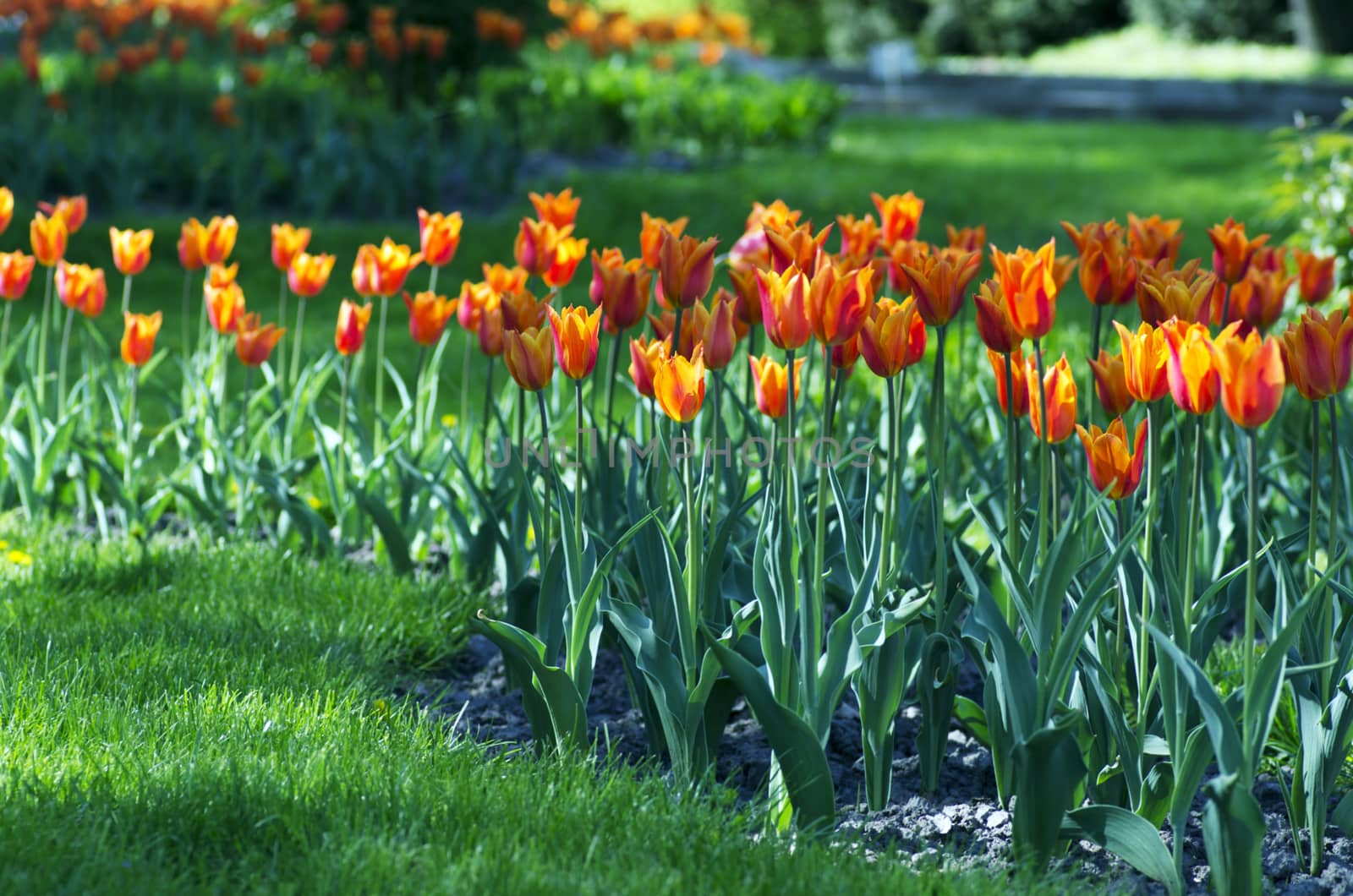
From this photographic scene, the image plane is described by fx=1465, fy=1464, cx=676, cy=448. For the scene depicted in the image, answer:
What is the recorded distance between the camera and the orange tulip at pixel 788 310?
2.11 m

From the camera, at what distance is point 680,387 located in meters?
2.15

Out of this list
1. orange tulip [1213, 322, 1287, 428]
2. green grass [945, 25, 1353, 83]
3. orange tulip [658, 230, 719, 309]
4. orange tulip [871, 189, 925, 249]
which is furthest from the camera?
green grass [945, 25, 1353, 83]

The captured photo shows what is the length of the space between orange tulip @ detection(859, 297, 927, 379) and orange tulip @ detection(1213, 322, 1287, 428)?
0.45 metres

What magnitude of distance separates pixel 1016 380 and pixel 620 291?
717 mm

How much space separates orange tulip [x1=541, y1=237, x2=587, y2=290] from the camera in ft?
9.92

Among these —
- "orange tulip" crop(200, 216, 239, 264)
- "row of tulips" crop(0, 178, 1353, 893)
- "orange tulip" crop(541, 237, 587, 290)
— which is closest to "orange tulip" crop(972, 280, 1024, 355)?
"row of tulips" crop(0, 178, 1353, 893)

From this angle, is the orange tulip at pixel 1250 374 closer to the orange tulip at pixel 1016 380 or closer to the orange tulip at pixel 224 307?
the orange tulip at pixel 1016 380

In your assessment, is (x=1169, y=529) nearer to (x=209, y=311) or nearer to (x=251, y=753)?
(x=251, y=753)

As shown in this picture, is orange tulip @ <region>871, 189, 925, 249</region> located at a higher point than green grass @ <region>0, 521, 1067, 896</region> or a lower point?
higher

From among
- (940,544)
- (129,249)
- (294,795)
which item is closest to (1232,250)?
(940,544)

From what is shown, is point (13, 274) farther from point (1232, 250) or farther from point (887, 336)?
point (1232, 250)

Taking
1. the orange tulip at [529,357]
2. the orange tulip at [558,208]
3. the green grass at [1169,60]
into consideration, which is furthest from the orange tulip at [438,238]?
the green grass at [1169,60]

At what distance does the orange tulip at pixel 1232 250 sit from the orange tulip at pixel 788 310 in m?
1.16

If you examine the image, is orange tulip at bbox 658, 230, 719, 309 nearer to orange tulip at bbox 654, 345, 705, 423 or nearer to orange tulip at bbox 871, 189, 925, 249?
orange tulip at bbox 654, 345, 705, 423
